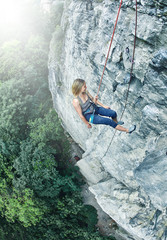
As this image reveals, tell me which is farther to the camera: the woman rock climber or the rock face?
the rock face

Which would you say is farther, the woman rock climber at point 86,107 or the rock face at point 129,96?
the rock face at point 129,96

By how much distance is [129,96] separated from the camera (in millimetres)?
5812

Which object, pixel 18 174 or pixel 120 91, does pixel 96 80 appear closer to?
pixel 120 91

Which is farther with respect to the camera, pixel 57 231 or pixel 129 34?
pixel 57 231

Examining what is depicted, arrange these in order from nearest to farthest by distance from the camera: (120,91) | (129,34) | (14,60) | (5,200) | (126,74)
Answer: (129,34) < (126,74) < (120,91) < (5,200) < (14,60)

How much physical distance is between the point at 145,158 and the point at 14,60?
1318 cm

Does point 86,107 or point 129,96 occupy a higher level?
point 129,96

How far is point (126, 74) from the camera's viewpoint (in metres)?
5.52

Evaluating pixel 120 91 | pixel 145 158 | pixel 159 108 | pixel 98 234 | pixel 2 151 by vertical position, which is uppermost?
pixel 120 91

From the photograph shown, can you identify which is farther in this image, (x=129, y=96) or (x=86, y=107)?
(x=129, y=96)

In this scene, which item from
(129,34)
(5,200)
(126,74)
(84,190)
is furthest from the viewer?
(84,190)

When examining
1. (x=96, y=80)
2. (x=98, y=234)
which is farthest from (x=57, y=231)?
(x=96, y=80)

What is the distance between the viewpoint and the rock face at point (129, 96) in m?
4.68

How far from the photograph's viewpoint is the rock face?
184 inches
